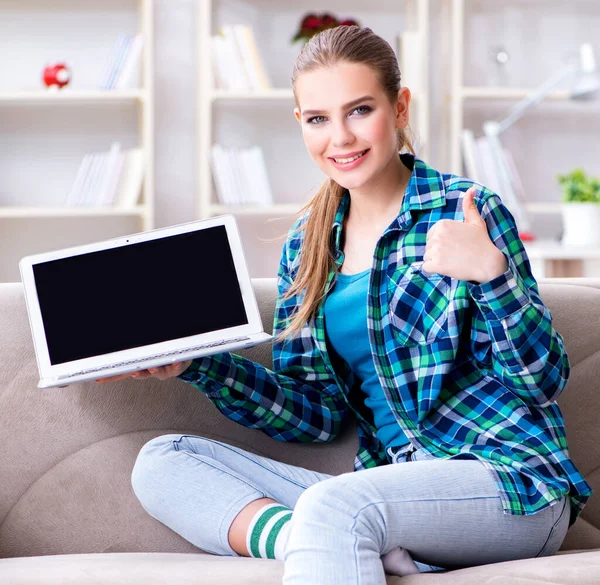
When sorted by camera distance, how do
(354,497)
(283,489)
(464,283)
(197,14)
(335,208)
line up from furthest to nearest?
(197,14)
(335,208)
(283,489)
(464,283)
(354,497)

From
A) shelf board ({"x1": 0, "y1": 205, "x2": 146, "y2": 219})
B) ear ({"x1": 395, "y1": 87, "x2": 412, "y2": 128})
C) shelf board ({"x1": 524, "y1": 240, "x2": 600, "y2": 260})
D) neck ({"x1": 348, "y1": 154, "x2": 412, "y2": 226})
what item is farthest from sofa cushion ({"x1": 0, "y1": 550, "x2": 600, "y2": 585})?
shelf board ({"x1": 0, "y1": 205, "x2": 146, "y2": 219})

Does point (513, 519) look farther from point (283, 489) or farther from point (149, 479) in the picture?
point (149, 479)

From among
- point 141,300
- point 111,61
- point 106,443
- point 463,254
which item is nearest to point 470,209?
point 463,254

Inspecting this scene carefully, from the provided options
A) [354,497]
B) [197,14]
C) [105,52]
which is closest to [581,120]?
[197,14]

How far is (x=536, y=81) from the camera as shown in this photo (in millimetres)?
3688

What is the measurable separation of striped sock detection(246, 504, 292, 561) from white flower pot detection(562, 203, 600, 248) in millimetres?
2163

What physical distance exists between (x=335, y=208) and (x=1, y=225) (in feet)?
8.19

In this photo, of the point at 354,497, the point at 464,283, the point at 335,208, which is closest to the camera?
the point at 354,497

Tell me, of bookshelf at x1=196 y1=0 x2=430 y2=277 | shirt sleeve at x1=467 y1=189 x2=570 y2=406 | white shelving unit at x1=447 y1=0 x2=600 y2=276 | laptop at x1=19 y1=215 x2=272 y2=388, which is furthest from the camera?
white shelving unit at x1=447 y1=0 x2=600 y2=276

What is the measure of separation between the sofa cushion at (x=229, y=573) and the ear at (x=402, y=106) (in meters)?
0.70

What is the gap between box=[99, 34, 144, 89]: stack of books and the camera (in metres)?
3.30

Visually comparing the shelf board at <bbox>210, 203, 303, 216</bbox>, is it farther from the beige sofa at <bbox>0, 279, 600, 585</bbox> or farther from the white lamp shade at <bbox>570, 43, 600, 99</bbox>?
the beige sofa at <bbox>0, 279, 600, 585</bbox>

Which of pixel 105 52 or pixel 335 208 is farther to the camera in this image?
pixel 105 52

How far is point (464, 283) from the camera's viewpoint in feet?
3.90
